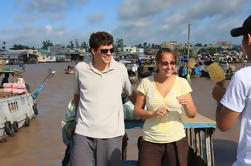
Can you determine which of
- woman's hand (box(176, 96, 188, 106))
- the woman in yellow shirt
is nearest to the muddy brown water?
the woman in yellow shirt

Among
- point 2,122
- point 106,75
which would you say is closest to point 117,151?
point 106,75

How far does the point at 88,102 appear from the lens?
241 centimetres

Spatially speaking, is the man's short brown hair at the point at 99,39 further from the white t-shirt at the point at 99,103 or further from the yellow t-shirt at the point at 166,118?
the yellow t-shirt at the point at 166,118

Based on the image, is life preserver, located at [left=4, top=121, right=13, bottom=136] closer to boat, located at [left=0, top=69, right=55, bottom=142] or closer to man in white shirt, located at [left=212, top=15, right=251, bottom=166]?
boat, located at [left=0, top=69, right=55, bottom=142]

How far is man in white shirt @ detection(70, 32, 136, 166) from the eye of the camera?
2.37 metres

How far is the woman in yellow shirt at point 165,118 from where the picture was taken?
230cm

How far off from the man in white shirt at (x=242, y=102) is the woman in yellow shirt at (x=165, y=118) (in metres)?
0.74

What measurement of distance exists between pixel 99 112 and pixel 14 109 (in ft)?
20.4

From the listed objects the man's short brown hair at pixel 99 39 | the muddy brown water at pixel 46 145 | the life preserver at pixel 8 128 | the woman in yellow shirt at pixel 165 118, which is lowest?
the muddy brown water at pixel 46 145

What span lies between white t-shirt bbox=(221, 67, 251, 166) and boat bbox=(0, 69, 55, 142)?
21.9 ft

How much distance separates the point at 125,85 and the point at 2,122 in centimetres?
554

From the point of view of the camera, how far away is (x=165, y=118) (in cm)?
232

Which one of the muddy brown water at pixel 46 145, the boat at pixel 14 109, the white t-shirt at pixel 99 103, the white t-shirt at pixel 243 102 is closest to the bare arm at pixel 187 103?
the white t-shirt at pixel 99 103

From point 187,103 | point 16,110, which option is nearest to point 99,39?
point 187,103
